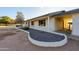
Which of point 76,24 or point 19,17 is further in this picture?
point 19,17

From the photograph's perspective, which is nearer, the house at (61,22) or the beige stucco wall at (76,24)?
the beige stucco wall at (76,24)

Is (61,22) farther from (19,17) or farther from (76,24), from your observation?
(19,17)

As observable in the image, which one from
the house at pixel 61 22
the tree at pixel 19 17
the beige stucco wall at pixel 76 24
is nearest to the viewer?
the beige stucco wall at pixel 76 24

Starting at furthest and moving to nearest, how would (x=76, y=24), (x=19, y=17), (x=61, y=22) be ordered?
(x=19, y=17), (x=61, y=22), (x=76, y=24)

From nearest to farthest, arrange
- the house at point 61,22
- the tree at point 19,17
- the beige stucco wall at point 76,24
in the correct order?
the beige stucco wall at point 76,24, the house at point 61,22, the tree at point 19,17

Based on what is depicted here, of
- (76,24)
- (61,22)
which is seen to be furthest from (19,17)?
(76,24)

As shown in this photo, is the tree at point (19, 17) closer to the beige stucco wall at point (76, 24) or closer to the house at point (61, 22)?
the house at point (61, 22)

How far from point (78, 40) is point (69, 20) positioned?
8.79 m

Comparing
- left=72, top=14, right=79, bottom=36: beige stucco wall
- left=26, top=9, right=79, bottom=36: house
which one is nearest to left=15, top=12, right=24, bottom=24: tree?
left=26, top=9, right=79, bottom=36: house

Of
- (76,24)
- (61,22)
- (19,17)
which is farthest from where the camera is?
(19,17)

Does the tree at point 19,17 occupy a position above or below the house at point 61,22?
above

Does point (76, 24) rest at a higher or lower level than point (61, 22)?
lower

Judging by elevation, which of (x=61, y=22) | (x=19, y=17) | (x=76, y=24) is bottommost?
(x=76, y=24)

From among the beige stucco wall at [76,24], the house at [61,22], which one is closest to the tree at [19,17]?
the house at [61,22]
